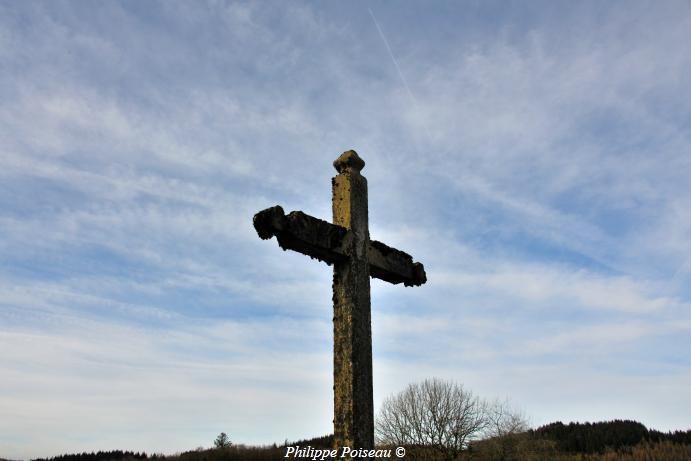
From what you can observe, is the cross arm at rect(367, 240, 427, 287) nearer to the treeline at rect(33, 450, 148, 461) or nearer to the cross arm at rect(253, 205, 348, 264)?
the cross arm at rect(253, 205, 348, 264)

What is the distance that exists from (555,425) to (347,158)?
33.7 metres

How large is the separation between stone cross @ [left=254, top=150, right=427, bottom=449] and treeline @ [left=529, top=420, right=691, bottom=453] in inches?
1053

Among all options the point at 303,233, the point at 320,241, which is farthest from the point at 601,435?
the point at 303,233

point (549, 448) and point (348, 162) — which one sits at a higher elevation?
point (348, 162)

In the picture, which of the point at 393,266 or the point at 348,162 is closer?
the point at 348,162

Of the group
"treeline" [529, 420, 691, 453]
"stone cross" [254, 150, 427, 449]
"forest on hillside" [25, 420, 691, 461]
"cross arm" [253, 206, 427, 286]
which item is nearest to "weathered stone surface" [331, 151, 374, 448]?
"stone cross" [254, 150, 427, 449]

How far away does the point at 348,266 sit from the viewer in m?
4.97

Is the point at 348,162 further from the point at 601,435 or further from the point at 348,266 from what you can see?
the point at 601,435

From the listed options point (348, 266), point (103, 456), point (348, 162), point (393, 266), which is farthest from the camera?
point (103, 456)

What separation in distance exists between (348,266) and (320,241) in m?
0.44

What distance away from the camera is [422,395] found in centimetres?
3019

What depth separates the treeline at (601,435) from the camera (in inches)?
1067

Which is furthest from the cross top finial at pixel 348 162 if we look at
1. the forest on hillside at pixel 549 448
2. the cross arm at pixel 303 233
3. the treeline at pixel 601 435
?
the treeline at pixel 601 435

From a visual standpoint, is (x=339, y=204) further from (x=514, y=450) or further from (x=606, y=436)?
(x=606, y=436)
